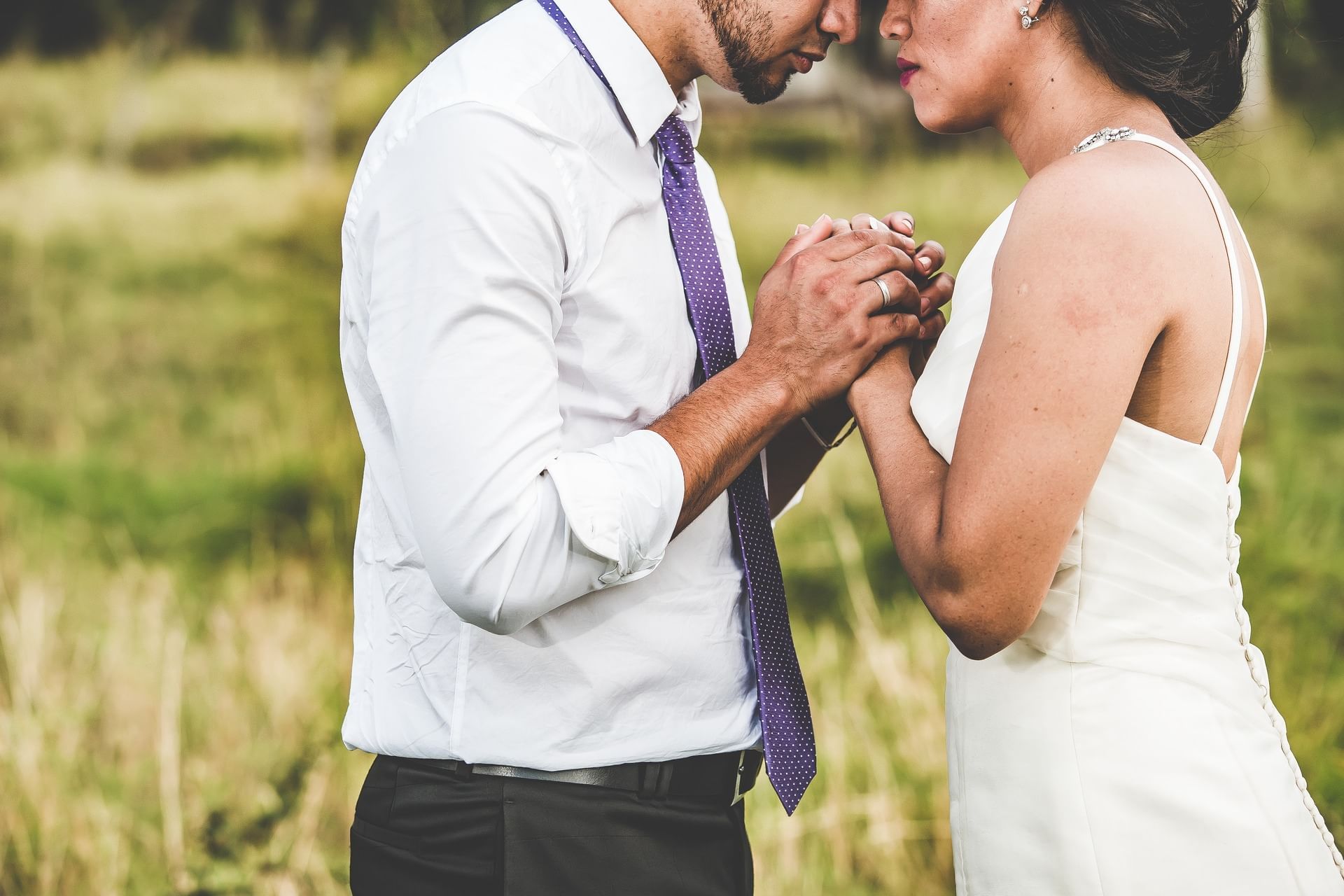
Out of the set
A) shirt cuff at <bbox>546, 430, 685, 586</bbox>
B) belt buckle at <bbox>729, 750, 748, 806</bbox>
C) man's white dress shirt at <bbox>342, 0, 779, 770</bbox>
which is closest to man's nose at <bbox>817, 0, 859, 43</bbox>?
man's white dress shirt at <bbox>342, 0, 779, 770</bbox>

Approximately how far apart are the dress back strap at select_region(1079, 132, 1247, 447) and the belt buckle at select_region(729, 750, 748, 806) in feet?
2.59

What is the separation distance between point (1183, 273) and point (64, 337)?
6.07 m

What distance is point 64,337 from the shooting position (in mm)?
6211

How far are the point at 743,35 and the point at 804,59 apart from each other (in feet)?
0.45

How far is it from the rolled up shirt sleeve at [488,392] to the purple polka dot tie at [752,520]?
300 mm

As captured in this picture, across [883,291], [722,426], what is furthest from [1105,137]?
[722,426]

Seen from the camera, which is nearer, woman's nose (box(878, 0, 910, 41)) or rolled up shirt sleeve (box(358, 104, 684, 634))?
rolled up shirt sleeve (box(358, 104, 684, 634))

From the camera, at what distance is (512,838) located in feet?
5.27

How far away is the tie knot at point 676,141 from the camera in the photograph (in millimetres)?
1806

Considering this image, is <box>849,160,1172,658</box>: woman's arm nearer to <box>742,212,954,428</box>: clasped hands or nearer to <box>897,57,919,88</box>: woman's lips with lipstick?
<box>742,212,954,428</box>: clasped hands

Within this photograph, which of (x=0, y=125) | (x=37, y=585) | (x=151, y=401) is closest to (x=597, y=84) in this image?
(x=37, y=585)

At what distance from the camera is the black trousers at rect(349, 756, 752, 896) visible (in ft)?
5.30

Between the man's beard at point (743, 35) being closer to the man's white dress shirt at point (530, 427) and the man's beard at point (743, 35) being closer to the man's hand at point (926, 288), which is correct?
the man's white dress shirt at point (530, 427)

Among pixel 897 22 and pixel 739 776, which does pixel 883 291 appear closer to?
pixel 897 22
